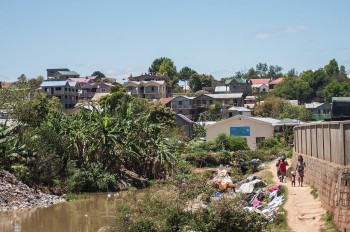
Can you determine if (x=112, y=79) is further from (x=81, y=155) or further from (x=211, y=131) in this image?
(x=81, y=155)

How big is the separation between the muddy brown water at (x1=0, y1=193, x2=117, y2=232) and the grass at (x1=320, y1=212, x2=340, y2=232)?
9492 millimetres

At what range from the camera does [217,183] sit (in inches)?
1330

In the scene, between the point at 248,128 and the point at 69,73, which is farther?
the point at 69,73

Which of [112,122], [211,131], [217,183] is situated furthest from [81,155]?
[211,131]

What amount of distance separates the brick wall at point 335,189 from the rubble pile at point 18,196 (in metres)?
16.1

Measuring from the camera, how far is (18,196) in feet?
111

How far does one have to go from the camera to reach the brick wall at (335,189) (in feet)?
57.5

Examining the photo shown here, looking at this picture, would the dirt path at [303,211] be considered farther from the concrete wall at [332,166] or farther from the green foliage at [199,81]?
the green foliage at [199,81]

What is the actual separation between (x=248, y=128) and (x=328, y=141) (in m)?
45.1

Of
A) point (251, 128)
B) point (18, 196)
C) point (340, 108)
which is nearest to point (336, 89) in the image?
point (251, 128)

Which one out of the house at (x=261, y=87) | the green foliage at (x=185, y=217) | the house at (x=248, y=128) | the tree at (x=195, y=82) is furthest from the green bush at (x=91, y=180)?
the house at (x=261, y=87)

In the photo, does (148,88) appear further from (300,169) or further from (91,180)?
(300,169)

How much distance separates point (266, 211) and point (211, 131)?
4431 cm

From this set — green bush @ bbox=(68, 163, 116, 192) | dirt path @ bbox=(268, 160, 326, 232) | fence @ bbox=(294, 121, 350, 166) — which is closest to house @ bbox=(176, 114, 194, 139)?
green bush @ bbox=(68, 163, 116, 192)
